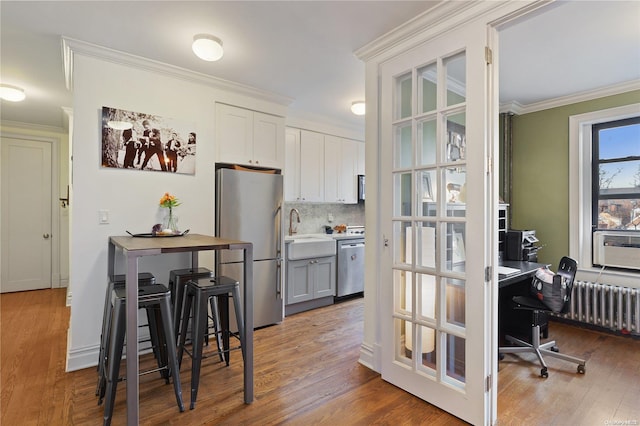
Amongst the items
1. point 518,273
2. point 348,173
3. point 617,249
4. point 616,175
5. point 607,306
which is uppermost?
point 348,173

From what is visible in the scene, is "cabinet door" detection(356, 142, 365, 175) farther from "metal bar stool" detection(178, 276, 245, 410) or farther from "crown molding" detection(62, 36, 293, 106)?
"metal bar stool" detection(178, 276, 245, 410)

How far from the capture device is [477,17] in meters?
1.88

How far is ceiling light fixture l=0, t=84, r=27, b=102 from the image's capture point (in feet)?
11.2

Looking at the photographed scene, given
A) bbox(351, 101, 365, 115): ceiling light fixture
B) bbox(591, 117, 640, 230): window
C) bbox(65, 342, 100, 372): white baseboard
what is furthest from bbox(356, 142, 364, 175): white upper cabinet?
bbox(65, 342, 100, 372): white baseboard

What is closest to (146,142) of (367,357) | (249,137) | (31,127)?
(249,137)

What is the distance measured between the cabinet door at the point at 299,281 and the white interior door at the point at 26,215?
4.09m

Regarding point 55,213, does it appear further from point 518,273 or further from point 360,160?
point 518,273

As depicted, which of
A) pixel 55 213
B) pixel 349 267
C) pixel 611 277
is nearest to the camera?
pixel 611 277

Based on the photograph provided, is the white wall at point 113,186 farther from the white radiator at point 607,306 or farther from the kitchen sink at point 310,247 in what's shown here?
the white radiator at point 607,306

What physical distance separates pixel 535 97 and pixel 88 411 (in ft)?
16.0

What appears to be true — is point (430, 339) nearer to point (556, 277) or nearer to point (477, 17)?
point (556, 277)

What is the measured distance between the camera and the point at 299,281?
158 inches

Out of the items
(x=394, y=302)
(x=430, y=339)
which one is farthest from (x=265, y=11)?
(x=430, y=339)

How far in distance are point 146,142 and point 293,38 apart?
5.06 feet
